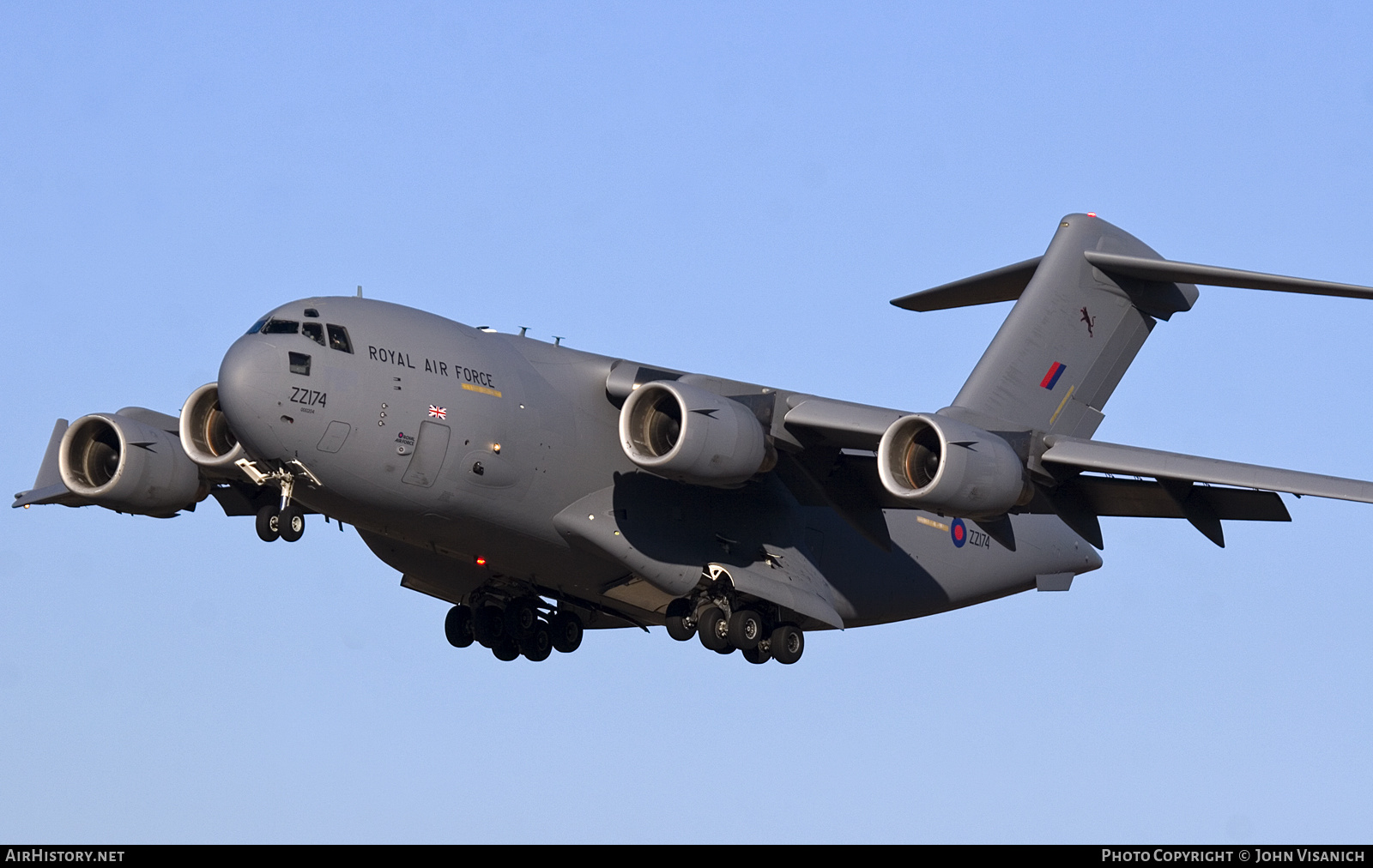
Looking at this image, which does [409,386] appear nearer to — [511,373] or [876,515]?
[511,373]

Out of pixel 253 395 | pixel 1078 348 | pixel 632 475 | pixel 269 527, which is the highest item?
pixel 1078 348

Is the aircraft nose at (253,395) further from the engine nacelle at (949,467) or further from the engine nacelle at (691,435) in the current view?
the engine nacelle at (949,467)

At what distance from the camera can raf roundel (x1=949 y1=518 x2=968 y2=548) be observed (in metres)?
17.8

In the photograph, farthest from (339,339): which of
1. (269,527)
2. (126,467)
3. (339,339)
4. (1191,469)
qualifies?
(1191,469)

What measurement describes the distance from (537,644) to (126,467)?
12.6 feet

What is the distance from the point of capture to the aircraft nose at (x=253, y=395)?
13812 millimetres

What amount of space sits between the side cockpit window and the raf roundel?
6169 millimetres

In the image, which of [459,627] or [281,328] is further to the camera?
[459,627]

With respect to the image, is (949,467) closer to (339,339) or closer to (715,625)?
(715,625)

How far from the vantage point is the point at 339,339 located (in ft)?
47.0

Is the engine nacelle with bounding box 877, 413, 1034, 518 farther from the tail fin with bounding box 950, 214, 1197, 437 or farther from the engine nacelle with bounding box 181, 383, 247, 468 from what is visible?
the engine nacelle with bounding box 181, 383, 247, 468

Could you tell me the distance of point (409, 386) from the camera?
47.4 feet
